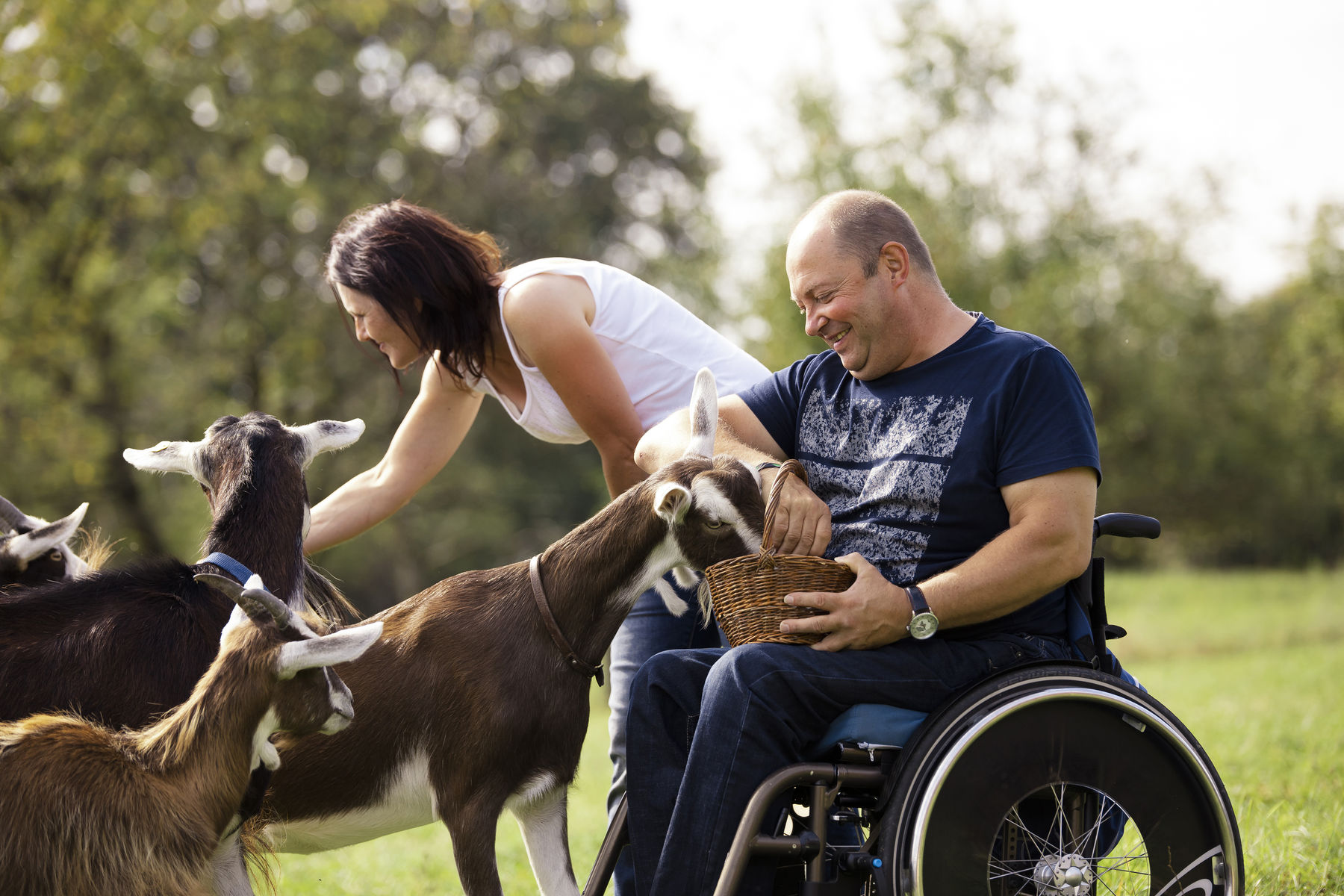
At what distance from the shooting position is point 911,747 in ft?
9.11

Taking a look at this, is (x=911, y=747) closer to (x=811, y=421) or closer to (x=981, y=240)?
(x=811, y=421)

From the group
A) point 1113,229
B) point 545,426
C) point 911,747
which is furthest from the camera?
point 1113,229

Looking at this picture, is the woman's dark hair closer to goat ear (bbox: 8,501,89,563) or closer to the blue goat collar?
the blue goat collar

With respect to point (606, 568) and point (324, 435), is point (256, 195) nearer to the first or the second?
point (324, 435)

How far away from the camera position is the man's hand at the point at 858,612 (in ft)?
9.46

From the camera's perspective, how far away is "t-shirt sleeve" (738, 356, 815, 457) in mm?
3602

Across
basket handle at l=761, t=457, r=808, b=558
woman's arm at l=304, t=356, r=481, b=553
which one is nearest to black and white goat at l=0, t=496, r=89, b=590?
woman's arm at l=304, t=356, r=481, b=553

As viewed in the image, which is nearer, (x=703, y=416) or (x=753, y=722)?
(x=753, y=722)

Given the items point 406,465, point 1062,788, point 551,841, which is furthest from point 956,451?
point 406,465

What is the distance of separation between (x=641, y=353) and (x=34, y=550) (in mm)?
1920

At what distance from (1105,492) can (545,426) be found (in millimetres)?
26875

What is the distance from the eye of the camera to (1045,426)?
2.99 m

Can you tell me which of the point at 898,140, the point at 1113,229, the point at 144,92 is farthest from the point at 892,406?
the point at 1113,229

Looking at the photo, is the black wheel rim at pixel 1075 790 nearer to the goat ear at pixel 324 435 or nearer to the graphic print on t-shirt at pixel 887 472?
the graphic print on t-shirt at pixel 887 472
